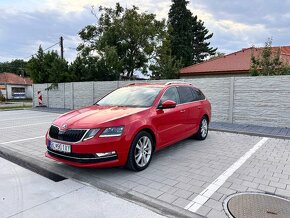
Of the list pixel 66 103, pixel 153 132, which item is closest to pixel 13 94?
pixel 66 103

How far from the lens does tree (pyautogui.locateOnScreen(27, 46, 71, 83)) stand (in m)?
17.8

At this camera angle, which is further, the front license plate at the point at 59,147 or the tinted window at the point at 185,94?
the tinted window at the point at 185,94

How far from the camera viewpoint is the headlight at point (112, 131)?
3904mm

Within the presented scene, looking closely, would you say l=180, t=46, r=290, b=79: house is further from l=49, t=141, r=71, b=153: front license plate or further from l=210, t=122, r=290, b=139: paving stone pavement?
l=49, t=141, r=71, b=153: front license plate

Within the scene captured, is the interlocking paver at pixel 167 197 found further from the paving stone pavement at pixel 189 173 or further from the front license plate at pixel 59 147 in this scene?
the front license plate at pixel 59 147

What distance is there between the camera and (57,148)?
4164 millimetres

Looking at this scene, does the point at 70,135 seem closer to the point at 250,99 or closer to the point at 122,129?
the point at 122,129

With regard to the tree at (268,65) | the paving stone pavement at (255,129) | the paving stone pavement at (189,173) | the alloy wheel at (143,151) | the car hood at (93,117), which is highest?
the tree at (268,65)

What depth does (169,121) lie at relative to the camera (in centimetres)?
512

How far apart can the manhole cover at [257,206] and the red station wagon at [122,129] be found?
5.71 ft

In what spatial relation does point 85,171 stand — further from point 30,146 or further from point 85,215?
point 30,146

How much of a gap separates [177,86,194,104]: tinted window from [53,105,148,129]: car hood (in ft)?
5.43

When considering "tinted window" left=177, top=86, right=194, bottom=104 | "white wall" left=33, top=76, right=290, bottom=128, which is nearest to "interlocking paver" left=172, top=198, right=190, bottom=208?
"tinted window" left=177, top=86, right=194, bottom=104

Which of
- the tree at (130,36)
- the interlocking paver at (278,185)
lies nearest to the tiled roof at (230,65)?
the tree at (130,36)
